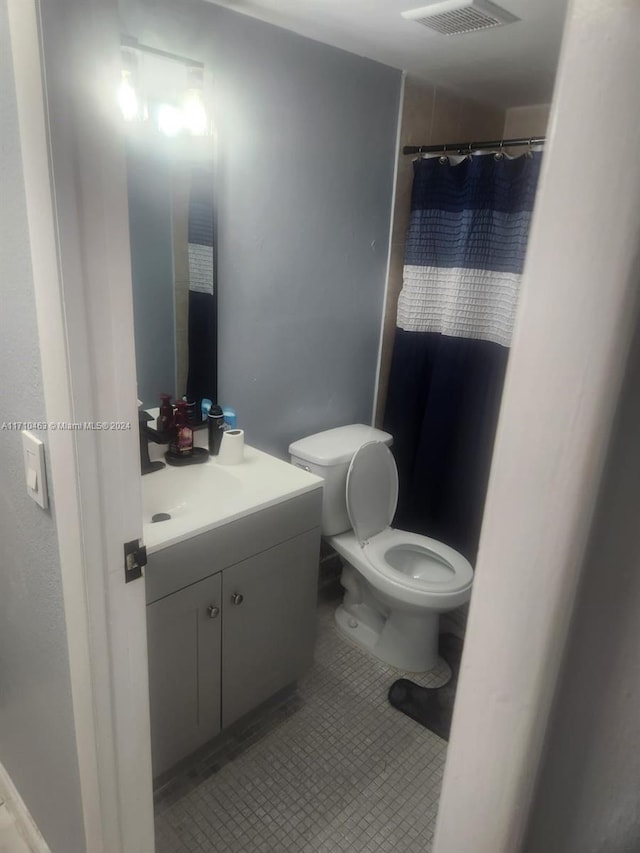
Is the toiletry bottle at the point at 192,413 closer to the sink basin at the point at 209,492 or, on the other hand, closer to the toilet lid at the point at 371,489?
the sink basin at the point at 209,492

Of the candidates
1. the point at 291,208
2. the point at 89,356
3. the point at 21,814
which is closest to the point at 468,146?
the point at 291,208

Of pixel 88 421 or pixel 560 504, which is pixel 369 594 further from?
pixel 560 504

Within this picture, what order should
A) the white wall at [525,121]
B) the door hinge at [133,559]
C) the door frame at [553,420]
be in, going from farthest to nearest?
the white wall at [525,121] → the door hinge at [133,559] → the door frame at [553,420]

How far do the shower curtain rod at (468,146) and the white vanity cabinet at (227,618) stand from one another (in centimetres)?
142

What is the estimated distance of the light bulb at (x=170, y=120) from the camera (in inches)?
64.6

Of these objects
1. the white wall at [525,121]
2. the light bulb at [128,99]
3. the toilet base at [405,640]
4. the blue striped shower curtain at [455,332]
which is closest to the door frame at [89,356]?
the light bulb at [128,99]

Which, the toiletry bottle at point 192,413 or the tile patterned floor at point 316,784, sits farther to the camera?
the toiletry bottle at point 192,413

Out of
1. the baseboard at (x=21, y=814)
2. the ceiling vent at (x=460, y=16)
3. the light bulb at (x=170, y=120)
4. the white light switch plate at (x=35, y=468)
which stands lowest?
the baseboard at (x=21, y=814)

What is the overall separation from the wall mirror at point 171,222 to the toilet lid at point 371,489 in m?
0.61

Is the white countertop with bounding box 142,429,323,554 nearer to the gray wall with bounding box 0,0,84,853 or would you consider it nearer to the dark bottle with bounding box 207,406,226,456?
the dark bottle with bounding box 207,406,226,456

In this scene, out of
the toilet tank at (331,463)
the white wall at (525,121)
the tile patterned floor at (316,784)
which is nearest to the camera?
the tile patterned floor at (316,784)

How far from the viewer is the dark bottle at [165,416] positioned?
1.82 meters

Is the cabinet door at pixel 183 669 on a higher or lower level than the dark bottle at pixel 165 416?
lower

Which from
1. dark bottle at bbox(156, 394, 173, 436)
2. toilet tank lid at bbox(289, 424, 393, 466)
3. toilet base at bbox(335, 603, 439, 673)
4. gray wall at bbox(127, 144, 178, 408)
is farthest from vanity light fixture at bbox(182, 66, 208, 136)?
toilet base at bbox(335, 603, 439, 673)
